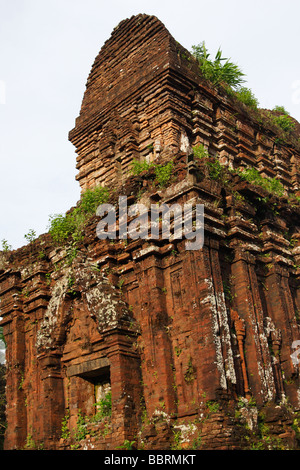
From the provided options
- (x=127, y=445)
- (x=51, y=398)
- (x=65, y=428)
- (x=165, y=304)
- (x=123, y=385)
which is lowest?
(x=127, y=445)

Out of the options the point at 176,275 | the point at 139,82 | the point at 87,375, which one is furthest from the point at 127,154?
the point at 87,375

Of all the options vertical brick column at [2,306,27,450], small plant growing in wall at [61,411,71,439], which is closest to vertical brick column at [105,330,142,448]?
small plant growing in wall at [61,411,71,439]

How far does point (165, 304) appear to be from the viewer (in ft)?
34.3

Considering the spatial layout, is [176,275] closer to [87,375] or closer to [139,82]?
[87,375]

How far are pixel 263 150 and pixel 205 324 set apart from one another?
7645 mm

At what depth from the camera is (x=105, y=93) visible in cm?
1609

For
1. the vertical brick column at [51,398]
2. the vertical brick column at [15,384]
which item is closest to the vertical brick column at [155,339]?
the vertical brick column at [51,398]

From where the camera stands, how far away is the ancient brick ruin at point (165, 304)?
9.50 meters

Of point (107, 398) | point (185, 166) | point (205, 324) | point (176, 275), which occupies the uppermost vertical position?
point (185, 166)

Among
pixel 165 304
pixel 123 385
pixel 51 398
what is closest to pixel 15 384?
pixel 51 398

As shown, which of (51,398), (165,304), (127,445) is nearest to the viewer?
(127,445)

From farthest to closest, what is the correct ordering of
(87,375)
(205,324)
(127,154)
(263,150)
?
(263,150)
(127,154)
(87,375)
(205,324)

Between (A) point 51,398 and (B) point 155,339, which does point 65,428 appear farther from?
(B) point 155,339

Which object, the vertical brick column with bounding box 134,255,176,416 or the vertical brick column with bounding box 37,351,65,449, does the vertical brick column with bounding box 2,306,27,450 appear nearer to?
the vertical brick column with bounding box 37,351,65,449
